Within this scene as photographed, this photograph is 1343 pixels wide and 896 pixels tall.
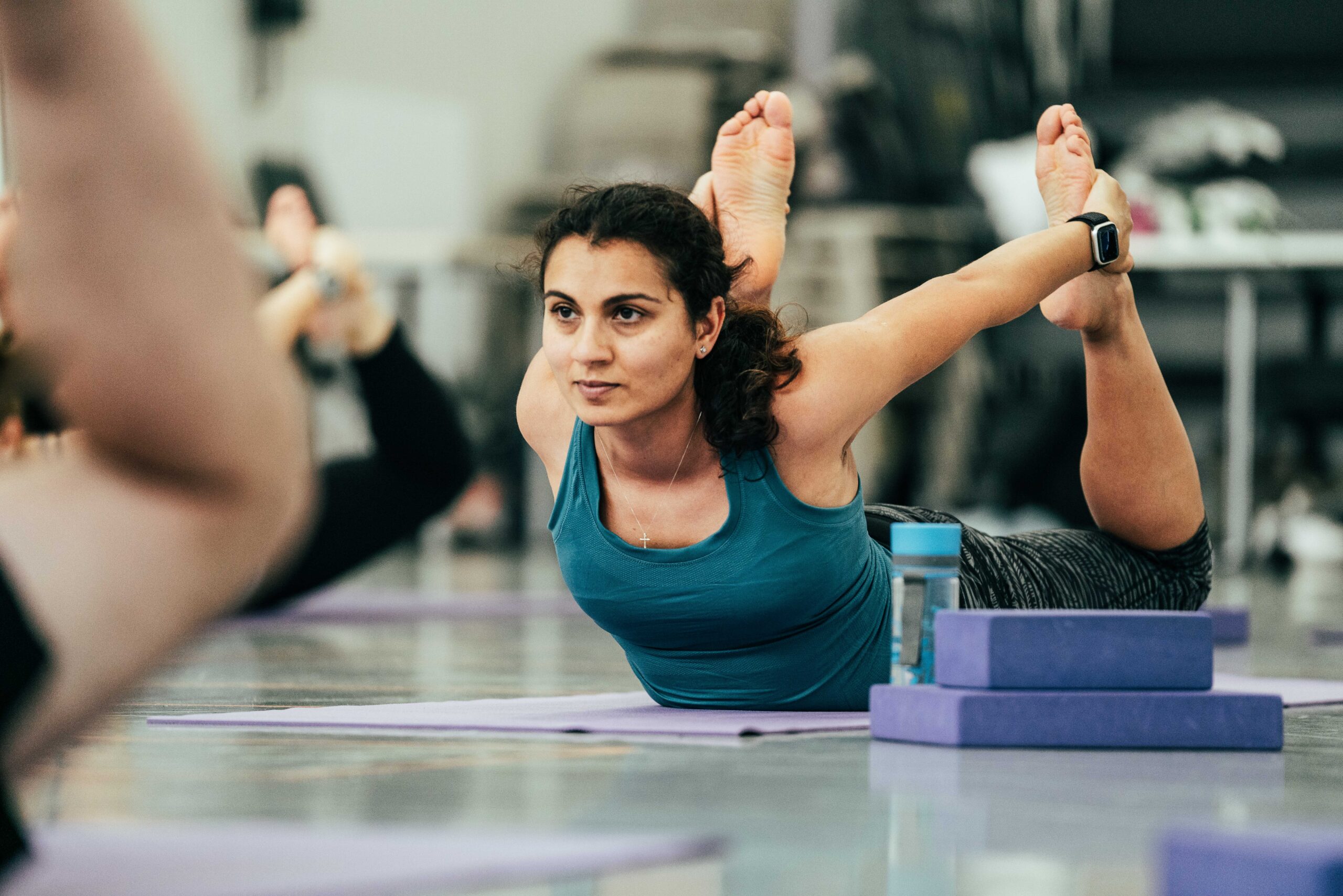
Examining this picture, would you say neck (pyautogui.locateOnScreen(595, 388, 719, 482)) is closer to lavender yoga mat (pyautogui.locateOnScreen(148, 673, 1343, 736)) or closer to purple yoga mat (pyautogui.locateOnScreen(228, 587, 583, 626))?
lavender yoga mat (pyautogui.locateOnScreen(148, 673, 1343, 736))

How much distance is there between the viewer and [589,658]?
2.98 m

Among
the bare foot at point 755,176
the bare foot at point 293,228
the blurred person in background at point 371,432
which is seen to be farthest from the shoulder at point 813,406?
the bare foot at point 293,228

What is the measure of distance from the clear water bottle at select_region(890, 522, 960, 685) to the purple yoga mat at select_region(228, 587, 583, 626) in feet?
6.33

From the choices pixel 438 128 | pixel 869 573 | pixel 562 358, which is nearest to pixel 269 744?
pixel 562 358

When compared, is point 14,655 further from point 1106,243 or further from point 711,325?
point 1106,243

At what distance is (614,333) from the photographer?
6.30 ft

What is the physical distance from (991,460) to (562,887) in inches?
228

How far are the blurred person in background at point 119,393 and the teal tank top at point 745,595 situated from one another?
1.12 meters

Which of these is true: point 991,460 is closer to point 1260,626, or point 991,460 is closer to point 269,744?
point 1260,626

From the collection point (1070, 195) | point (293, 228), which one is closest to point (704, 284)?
point (1070, 195)

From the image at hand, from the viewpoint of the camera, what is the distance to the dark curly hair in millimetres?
1944

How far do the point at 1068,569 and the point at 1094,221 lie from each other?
481 mm

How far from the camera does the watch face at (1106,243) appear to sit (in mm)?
2285

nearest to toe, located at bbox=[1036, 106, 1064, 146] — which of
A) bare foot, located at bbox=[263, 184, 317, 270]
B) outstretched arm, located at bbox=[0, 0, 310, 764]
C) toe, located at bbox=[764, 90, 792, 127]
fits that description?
toe, located at bbox=[764, 90, 792, 127]
